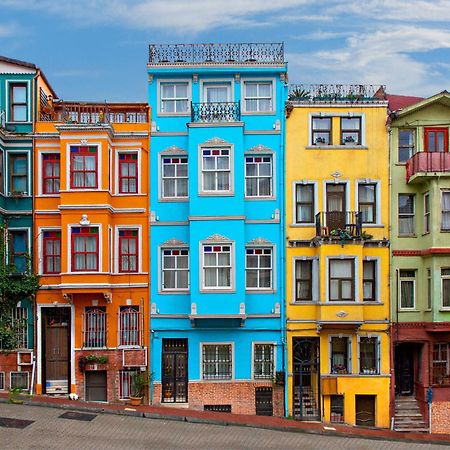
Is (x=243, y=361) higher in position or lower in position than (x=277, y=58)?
lower

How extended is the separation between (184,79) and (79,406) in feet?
44.2

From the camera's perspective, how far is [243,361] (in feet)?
92.6

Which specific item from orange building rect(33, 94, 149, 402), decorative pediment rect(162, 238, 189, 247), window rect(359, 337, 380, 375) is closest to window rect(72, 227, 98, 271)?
orange building rect(33, 94, 149, 402)

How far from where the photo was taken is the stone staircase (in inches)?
1101

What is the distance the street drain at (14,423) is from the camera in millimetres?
22797

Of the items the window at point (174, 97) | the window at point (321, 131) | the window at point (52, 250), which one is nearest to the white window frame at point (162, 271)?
the window at point (52, 250)

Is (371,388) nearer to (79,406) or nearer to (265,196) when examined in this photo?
(265,196)

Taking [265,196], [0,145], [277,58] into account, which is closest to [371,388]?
[265,196]

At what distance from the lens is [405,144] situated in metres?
28.9

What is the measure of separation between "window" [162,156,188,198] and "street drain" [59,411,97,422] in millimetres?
9219

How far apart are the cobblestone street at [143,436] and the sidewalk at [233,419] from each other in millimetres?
→ 338

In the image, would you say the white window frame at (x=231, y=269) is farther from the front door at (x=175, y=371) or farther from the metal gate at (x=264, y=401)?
the metal gate at (x=264, y=401)

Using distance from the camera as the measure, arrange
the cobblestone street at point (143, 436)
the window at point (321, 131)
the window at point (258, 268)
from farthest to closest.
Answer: the window at point (321, 131) < the window at point (258, 268) < the cobblestone street at point (143, 436)

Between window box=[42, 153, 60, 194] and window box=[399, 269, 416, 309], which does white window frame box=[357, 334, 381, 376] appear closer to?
window box=[399, 269, 416, 309]
